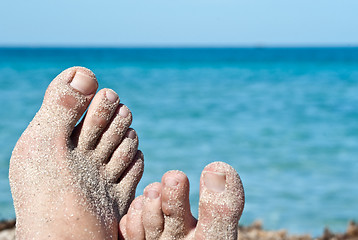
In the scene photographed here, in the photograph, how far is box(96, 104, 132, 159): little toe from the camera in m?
1.59

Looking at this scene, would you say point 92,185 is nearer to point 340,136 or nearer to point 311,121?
point 340,136

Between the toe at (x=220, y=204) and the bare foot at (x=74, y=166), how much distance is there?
32 centimetres

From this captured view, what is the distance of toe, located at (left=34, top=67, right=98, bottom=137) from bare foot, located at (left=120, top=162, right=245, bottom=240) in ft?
1.34

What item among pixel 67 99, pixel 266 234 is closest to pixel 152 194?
pixel 67 99

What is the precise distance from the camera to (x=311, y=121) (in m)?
6.98

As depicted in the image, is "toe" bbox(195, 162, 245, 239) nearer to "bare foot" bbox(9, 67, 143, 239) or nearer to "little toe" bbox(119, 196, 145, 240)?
"little toe" bbox(119, 196, 145, 240)

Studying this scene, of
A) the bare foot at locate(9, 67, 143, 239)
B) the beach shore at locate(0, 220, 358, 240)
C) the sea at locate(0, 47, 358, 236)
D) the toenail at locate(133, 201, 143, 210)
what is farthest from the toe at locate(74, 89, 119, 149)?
the sea at locate(0, 47, 358, 236)

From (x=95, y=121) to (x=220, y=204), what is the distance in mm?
571

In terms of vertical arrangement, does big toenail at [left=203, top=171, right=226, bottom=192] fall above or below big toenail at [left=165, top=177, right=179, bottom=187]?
above

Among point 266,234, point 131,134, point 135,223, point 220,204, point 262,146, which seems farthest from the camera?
point 262,146

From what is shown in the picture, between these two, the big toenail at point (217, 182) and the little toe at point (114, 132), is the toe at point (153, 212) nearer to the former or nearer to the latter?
the big toenail at point (217, 182)

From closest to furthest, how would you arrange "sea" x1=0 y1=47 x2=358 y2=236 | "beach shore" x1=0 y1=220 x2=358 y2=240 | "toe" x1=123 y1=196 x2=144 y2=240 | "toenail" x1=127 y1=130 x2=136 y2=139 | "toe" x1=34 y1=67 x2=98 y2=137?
"toe" x1=123 y1=196 x2=144 y2=240 → "toe" x1=34 y1=67 x2=98 y2=137 → "toenail" x1=127 y1=130 x2=136 y2=139 → "beach shore" x1=0 y1=220 x2=358 y2=240 → "sea" x1=0 y1=47 x2=358 y2=236

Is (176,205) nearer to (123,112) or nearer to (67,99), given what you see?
(123,112)

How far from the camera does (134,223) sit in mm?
1399
